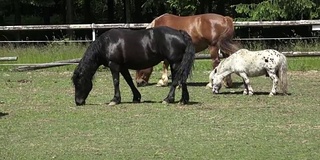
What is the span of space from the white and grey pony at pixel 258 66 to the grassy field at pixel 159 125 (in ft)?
1.08

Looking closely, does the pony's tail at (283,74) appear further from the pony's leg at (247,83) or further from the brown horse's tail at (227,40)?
the brown horse's tail at (227,40)

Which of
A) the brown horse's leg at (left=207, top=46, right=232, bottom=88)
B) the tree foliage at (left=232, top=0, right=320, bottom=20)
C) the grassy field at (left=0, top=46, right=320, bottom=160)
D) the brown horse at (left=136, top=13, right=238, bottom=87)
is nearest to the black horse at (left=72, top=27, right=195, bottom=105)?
the grassy field at (left=0, top=46, right=320, bottom=160)

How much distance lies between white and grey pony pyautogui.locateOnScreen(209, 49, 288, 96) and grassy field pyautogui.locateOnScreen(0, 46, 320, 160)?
13.0 inches

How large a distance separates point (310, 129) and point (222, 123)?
1.25 meters

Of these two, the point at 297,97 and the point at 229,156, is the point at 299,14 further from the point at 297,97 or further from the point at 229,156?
the point at 229,156

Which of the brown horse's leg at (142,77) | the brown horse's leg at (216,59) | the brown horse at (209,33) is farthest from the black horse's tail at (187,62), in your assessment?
the brown horse's leg at (142,77)

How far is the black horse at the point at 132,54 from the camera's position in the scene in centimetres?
1137

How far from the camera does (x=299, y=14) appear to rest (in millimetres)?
23688

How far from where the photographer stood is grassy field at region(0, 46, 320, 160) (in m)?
7.70

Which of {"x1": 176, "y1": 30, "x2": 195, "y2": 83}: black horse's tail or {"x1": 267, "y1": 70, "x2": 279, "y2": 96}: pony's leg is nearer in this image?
{"x1": 176, "y1": 30, "x2": 195, "y2": 83}: black horse's tail

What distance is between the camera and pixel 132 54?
11664mm

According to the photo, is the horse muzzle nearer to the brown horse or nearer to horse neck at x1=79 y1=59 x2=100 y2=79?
horse neck at x1=79 y1=59 x2=100 y2=79

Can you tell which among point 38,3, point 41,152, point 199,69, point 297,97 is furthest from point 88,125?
point 38,3

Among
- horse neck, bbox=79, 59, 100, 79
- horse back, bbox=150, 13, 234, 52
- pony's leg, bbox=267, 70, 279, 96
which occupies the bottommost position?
pony's leg, bbox=267, 70, 279, 96
